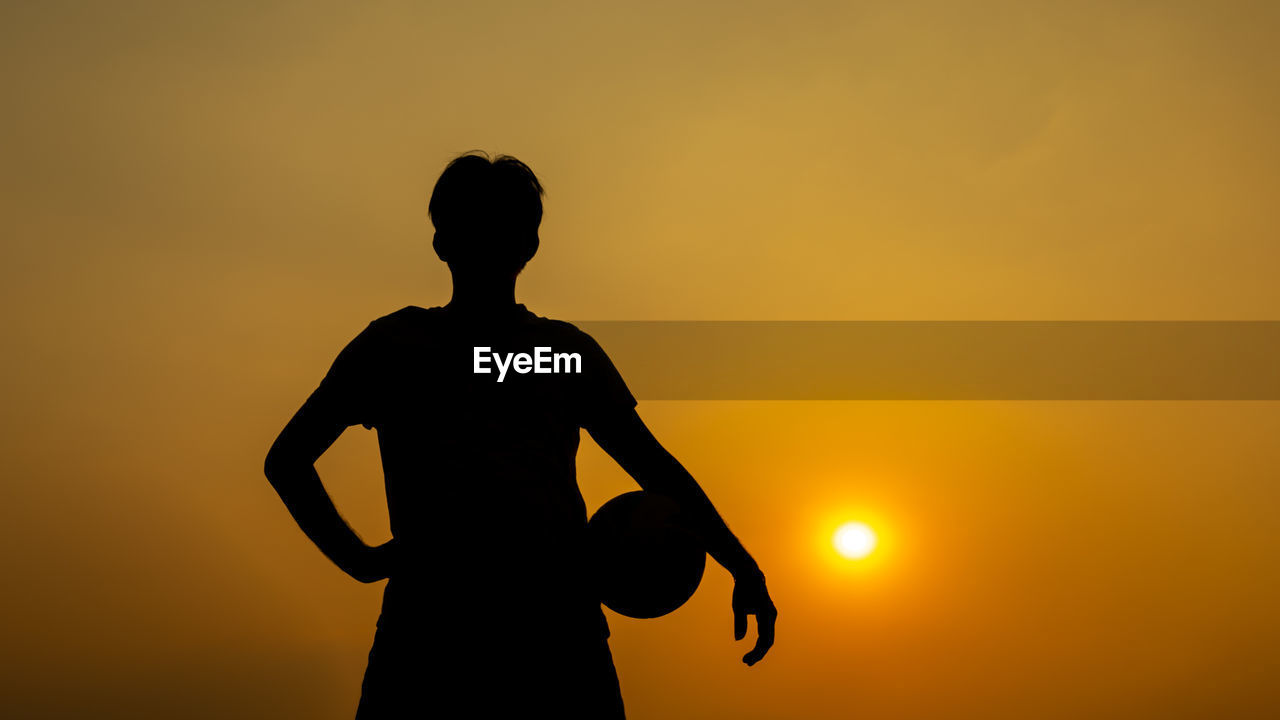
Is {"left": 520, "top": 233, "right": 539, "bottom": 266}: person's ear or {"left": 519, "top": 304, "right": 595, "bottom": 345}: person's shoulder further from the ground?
{"left": 520, "top": 233, "right": 539, "bottom": 266}: person's ear

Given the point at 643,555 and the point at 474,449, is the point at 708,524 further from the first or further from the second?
the point at 474,449

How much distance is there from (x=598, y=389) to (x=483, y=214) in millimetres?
543

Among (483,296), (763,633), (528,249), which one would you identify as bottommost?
(763,633)

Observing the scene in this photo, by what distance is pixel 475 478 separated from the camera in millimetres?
2299

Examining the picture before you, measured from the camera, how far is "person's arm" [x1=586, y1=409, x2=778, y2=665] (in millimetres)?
2732

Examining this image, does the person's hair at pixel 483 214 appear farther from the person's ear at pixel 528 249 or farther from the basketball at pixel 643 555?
the basketball at pixel 643 555

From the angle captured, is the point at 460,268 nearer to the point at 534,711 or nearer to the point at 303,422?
the point at 303,422

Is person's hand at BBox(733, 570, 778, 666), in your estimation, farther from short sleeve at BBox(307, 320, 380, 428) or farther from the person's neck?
short sleeve at BBox(307, 320, 380, 428)

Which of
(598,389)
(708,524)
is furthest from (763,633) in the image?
(598,389)

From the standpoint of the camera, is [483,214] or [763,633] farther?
[763,633]

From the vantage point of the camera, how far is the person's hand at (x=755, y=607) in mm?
2773

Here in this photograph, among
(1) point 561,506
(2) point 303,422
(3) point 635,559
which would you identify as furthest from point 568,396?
(2) point 303,422

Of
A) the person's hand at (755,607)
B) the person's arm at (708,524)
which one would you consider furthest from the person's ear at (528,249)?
the person's hand at (755,607)

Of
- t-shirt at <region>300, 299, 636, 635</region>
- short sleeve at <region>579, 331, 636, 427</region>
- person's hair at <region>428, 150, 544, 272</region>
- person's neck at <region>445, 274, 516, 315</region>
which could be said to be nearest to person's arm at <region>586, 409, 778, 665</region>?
short sleeve at <region>579, 331, 636, 427</region>
